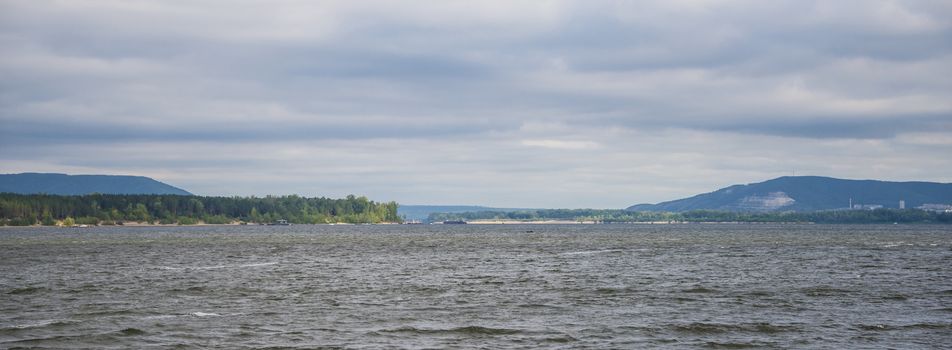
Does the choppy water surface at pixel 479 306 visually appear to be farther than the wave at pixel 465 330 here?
No

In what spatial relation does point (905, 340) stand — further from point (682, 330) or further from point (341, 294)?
point (341, 294)

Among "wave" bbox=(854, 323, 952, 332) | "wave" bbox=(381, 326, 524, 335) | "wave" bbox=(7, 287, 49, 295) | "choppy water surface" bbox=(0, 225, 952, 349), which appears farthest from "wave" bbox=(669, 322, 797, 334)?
"wave" bbox=(7, 287, 49, 295)

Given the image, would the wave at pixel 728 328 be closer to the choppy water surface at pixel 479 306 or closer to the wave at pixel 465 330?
the choppy water surface at pixel 479 306

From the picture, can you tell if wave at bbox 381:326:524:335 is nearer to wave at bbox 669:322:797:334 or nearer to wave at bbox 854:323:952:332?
wave at bbox 669:322:797:334

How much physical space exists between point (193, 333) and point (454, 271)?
48865 mm

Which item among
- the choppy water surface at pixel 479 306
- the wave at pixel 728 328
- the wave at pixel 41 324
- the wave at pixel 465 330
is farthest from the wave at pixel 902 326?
the wave at pixel 41 324

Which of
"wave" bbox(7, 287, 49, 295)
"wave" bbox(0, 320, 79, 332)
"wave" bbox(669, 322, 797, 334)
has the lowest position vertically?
"wave" bbox(0, 320, 79, 332)

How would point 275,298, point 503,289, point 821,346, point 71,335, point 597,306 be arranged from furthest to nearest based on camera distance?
point 503,289 → point 275,298 → point 597,306 → point 71,335 → point 821,346

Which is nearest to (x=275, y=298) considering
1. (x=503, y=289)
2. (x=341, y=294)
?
(x=341, y=294)

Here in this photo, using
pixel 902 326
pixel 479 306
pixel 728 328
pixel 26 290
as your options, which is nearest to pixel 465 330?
pixel 479 306

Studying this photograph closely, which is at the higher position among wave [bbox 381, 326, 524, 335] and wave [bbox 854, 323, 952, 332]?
wave [bbox 854, 323, 952, 332]

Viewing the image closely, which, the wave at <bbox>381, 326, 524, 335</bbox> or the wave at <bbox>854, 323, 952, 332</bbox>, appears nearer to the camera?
the wave at <bbox>381, 326, 524, 335</bbox>

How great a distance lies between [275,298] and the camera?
66.4m

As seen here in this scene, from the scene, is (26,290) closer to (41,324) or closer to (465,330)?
(41,324)
